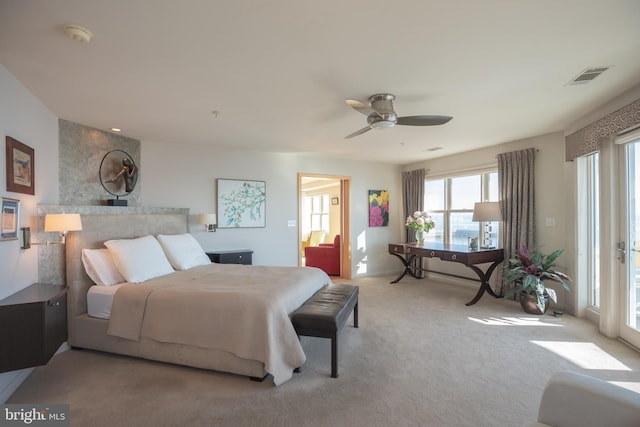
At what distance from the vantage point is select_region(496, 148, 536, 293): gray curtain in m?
4.33

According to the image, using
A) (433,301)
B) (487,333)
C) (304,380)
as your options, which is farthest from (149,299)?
(433,301)

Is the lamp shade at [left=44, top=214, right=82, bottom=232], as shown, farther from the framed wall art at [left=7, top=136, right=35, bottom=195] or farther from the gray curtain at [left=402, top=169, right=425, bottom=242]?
the gray curtain at [left=402, top=169, right=425, bottom=242]

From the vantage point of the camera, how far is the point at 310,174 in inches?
223

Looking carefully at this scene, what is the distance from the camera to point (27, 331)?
6.32 ft

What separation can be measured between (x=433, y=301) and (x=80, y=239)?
4501 mm

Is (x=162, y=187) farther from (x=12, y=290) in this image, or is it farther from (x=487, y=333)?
(x=487, y=333)

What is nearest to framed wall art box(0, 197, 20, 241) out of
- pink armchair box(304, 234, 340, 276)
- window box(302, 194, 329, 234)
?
pink armchair box(304, 234, 340, 276)

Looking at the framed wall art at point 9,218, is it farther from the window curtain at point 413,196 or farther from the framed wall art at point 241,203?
the window curtain at point 413,196

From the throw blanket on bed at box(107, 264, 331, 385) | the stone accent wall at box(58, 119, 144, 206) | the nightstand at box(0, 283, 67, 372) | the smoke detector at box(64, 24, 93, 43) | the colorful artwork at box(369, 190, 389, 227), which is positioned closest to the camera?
the smoke detector at box(64, 24, 93, 43)

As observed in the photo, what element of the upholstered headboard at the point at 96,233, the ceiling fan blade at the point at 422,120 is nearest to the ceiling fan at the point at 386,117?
the ceiling fan blade at the point at 422,120

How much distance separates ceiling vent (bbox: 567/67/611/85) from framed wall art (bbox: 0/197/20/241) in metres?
4.50

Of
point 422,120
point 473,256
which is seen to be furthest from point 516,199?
point 422,120

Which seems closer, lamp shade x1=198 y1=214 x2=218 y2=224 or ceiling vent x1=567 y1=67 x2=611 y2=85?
ceiling vent x1=567 y1=67 x2=611 y2=85

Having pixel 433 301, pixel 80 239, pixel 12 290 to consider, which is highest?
pixel 80 239
